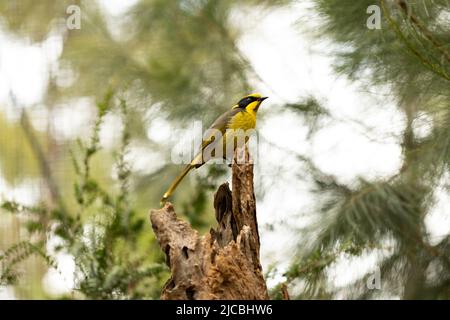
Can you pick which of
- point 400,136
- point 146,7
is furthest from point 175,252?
point 146,7

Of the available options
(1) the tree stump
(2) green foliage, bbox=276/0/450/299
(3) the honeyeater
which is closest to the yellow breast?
(3) the honeyeater

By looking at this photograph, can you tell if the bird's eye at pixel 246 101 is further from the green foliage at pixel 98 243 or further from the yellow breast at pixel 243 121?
the green foliage at pixel 98 243

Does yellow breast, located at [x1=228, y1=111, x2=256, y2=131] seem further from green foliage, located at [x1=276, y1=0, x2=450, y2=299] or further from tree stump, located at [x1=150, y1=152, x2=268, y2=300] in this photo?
tree stump, located at [x1=150, y1=152, x2=268, y2=300]

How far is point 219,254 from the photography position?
76.5 inches

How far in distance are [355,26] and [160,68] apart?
1151mm

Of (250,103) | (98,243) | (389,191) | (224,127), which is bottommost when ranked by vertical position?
(98,243)

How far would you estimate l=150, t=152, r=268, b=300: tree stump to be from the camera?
1913 mm

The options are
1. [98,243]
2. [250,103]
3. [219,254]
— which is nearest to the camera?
[219,254]

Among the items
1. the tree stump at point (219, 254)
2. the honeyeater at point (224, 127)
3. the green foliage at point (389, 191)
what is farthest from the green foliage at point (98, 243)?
the tree stump at point (219, 254)

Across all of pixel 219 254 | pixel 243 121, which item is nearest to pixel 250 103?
pixel 243 121

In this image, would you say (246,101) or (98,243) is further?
(246,101)

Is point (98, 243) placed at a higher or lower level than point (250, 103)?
lower

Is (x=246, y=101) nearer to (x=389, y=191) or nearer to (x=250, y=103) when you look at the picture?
(x=250, y=103)

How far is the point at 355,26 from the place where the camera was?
2.93 meters
